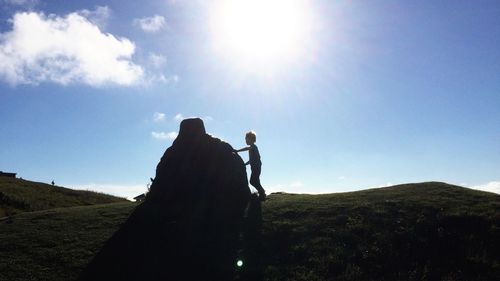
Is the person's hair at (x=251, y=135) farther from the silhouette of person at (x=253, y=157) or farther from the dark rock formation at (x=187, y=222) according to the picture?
the dark rock formation at (x=187, y=222)

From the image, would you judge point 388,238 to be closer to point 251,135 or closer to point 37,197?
point 251,135

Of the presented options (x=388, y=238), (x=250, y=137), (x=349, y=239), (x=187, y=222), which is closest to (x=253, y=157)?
(x=250, y=137)

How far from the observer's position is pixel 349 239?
18.7m

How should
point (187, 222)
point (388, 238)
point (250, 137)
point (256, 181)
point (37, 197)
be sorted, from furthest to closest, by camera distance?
1. point (37, 197)
2. point (256, 181)
3. point (250, 137)
4. point (187, 222)
5. point (388, 238)

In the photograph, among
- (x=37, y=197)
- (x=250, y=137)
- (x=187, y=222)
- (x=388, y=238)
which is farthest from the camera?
(x=37, y=197)

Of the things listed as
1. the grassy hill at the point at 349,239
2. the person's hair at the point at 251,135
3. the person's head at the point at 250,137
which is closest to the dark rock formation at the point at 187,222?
the grassy hill at the point at 349,239

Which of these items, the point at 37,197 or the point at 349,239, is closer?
the point at 349,239

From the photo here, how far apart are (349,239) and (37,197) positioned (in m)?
37.6

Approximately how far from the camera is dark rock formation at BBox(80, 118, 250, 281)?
17062 mm

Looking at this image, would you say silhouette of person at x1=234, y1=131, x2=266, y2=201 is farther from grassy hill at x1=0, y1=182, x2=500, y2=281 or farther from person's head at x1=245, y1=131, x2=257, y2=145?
grassy hill at x1=0, y1=182, x2=500, y2=281

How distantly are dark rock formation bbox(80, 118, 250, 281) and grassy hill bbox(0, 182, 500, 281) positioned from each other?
1311mm

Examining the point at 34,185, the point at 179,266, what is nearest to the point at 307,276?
the point at 179,266

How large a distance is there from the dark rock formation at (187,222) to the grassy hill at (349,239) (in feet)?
4.30

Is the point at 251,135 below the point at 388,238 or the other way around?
the other way around
